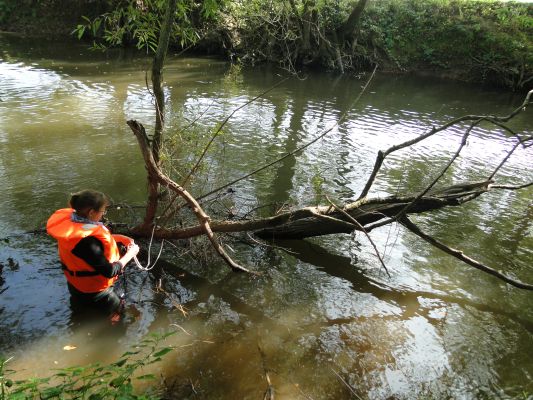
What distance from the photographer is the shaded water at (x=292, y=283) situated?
4279mm

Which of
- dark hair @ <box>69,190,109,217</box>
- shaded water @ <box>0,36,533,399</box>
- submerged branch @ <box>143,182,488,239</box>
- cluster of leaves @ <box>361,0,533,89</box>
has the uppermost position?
cluster of leaves @ <box>361,0,533,89</box>

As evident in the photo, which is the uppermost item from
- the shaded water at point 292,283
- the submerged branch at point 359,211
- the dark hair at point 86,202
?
the dark hair at point 86,202

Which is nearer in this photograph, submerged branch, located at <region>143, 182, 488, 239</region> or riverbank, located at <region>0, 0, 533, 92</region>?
submerged branch, located at <region>143, 182, 488, 239</region>

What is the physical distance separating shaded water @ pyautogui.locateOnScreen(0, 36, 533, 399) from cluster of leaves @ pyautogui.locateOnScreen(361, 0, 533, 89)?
10684 millimetres

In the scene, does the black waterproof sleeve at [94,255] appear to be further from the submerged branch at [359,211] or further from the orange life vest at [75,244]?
the submerged branch at [359,211]

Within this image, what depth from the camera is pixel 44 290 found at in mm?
5023

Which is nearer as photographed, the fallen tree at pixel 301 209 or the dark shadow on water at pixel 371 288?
the fallen tree at pixel 301 209

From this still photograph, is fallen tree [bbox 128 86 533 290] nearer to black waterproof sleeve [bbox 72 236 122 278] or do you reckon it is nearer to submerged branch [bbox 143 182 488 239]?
submerged branch [bbox 143 182 488 239]

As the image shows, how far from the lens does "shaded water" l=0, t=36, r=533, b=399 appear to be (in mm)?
4279

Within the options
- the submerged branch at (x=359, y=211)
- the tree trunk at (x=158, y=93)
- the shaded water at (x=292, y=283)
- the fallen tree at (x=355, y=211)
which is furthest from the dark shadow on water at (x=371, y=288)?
the tree trunk at (x=158, y=93)

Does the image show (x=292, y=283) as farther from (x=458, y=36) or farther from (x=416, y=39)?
(x=416, y=39)

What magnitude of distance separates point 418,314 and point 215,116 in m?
8.17

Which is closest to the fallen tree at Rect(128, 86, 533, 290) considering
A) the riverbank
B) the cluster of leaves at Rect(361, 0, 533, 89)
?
the riverbank

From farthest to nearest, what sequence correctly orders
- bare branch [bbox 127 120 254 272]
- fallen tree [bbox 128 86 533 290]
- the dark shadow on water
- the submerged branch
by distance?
the submerged branch < the dark shadow on water < fallen tree [bbox 128 86 533 290] < bare branch [bbox 127 120 254 272]
